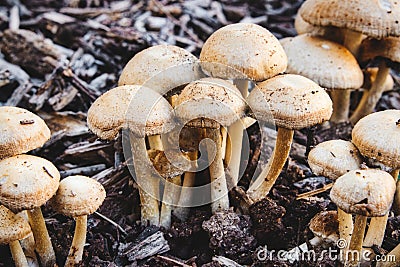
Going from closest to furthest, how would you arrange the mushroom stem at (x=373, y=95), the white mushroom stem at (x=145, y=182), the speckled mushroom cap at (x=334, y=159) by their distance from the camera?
the speckled mushroom cap at (x=334, y=159) → the white mushroom stem at (x=145, y=182) → the mushroom stem at (x=373, y=95)

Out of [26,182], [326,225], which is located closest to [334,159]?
[326,225]

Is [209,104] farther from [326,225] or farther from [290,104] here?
[326,225]

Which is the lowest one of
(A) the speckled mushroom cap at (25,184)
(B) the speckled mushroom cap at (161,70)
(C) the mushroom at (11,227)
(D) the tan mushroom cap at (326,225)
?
(D) the tan mushroom cap at (326,225)

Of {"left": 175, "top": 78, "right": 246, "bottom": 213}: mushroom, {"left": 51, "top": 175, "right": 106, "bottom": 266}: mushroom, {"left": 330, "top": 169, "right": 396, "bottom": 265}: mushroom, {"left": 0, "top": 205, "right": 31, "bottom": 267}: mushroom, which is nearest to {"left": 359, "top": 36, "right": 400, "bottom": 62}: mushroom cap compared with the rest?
{"left": 175, "top": 78, "right": 246, "bottom": 213}: mushroom

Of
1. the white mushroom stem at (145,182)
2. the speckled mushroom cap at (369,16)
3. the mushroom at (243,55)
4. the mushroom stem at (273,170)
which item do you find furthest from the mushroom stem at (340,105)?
the white mushroom stem at (145,182)

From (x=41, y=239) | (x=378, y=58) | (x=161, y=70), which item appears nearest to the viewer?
(x=41, y=239)

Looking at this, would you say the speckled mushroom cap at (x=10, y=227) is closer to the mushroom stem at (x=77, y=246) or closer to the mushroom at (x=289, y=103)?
the mushroom stem at (x=77, y=246)
